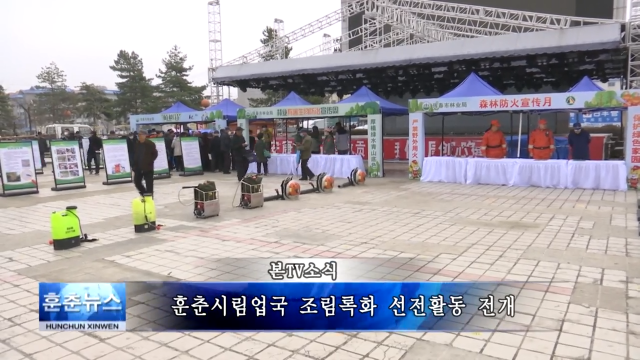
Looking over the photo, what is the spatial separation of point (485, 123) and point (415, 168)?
38.9ft

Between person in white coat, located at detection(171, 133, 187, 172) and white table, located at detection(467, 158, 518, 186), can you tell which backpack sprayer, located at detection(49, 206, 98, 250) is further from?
person in white coat, located at detection(171, 133, 187, 172)

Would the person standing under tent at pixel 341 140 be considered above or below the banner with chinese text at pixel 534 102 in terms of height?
below

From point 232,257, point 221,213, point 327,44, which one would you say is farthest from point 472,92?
point 327,44

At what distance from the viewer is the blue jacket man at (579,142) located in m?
12.0

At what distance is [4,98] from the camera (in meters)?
43.3

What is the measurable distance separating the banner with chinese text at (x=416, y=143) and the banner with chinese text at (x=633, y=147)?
4931mm

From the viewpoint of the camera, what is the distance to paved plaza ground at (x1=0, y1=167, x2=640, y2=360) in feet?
10.9

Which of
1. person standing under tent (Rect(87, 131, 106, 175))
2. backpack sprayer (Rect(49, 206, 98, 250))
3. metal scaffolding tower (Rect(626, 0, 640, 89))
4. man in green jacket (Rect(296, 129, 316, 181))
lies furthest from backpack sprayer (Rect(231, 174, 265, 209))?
metal scaffolding tower (Rect(626, 0, 640, 89))

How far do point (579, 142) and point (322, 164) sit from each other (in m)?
7.12

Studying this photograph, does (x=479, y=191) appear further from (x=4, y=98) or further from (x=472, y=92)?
(x=4, y=98)

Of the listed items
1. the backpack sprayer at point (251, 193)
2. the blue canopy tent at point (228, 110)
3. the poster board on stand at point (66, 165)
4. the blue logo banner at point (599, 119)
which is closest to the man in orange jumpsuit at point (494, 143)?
the backpack sprayer at point (251, 193)

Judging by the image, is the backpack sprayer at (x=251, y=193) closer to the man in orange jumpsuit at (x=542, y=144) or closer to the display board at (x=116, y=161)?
the display board at (x=116, y=161)

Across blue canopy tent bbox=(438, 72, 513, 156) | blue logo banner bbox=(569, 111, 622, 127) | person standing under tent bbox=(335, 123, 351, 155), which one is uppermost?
blue canopy tent bbox=(438, 72, 513, 156)

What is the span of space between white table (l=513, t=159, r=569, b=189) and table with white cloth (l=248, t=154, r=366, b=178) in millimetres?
4403
